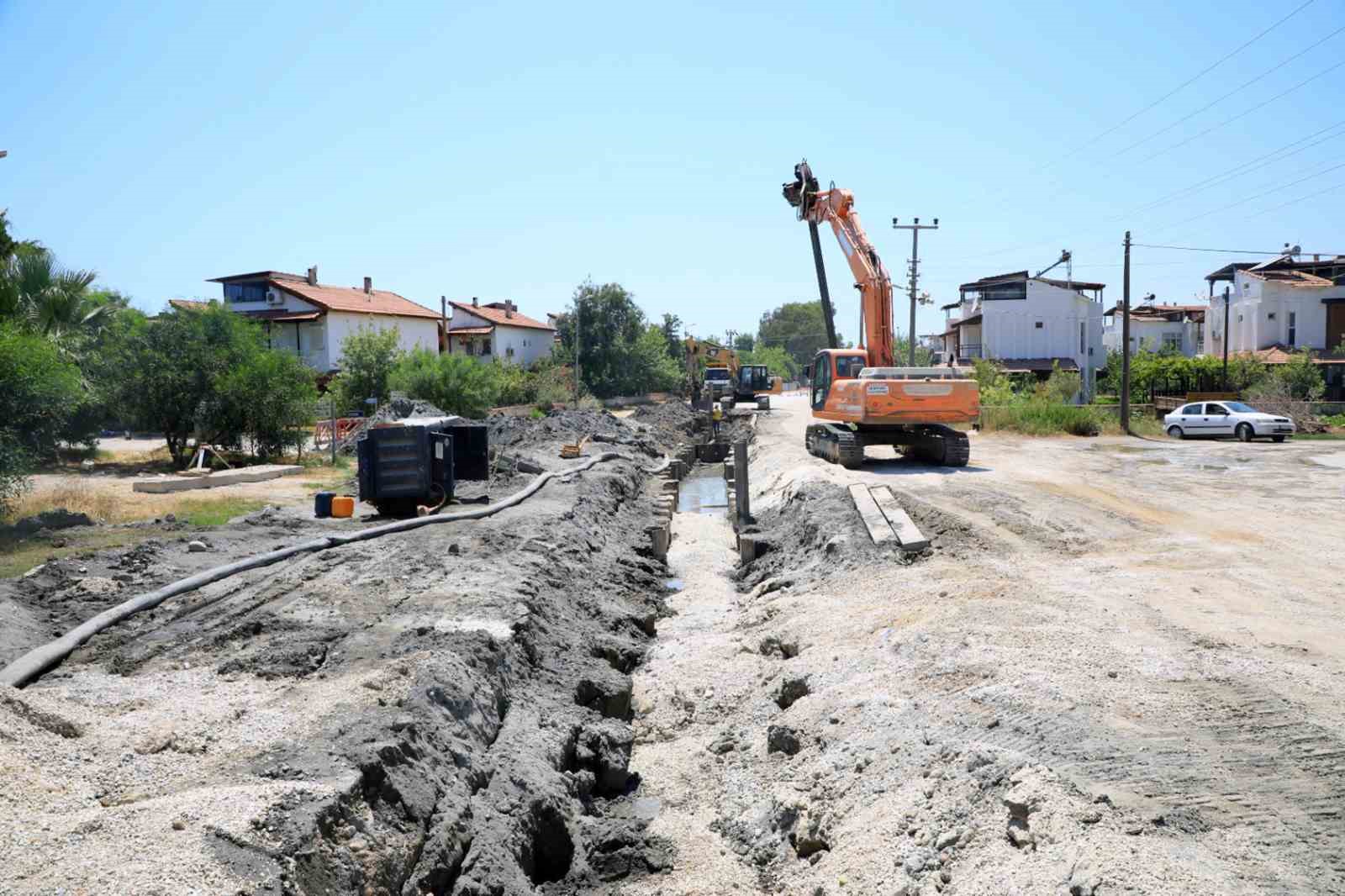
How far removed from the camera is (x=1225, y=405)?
30000 mm

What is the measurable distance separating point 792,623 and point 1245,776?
560cm

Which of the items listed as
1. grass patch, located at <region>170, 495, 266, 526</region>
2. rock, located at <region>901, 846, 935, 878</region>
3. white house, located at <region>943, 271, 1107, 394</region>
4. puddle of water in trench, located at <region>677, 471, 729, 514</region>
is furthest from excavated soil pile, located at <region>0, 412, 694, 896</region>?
white house, located at <region>943, 271, 1107, 394</region>

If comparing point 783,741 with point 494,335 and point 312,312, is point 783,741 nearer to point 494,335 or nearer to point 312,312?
point 312,312

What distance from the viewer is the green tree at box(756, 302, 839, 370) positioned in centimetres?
14754

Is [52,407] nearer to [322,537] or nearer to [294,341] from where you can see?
[322,537]

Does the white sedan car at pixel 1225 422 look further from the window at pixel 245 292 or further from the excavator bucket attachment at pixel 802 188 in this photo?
the window at pixel 245 292

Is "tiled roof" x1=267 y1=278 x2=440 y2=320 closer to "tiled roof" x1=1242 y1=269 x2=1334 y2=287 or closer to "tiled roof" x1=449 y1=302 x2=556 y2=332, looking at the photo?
"tiled roof" x1=449 y1=302 x2=556 y2=332

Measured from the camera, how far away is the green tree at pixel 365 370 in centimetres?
3597

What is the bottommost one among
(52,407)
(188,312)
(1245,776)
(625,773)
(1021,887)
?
(625,773)

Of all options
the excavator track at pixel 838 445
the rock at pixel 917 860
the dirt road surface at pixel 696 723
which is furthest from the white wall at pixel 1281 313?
the rock at pixel 917 860

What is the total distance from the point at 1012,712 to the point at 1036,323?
185ft

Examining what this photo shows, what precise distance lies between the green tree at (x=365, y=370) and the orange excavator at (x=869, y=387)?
18.4 metres

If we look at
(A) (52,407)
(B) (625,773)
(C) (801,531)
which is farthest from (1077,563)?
(A) (52,407)

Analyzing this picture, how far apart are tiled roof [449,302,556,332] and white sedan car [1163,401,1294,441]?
128 feet
